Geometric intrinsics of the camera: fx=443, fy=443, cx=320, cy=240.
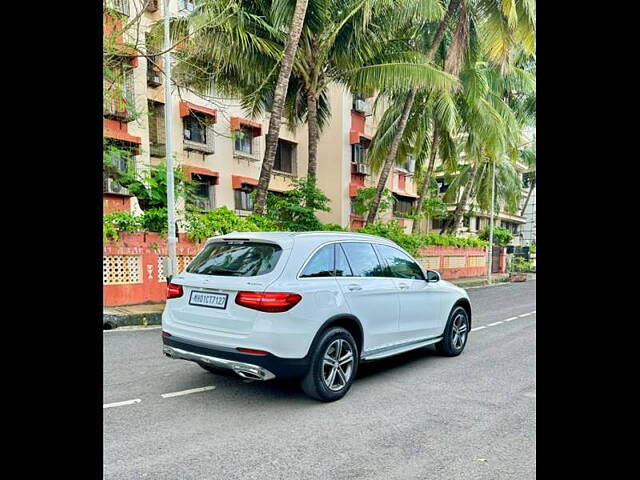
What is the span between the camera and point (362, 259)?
5.25m

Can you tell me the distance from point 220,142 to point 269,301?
16283mm

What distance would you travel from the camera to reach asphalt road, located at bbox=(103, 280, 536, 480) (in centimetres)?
324

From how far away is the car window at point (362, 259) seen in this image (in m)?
5.09

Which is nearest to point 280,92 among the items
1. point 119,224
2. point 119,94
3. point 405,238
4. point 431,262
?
point 119,94

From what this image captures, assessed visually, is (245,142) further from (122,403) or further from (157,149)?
(122,403)

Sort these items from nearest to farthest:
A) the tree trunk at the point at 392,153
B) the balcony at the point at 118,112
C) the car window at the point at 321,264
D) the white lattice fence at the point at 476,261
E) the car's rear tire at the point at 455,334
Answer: the car window at the point at 321,264 → the car's rear tire at the point at 455,334 → the balcony at the point at 118,112 → the tree trunk at the point at 392,153 → the white lattice fence at the point at 476,261

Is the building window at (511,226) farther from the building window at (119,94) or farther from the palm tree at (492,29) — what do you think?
the building window at (119,94)

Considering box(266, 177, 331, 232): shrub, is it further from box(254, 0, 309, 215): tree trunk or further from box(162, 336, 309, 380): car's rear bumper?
box(162, 336, 309, 380): car's rear bumper

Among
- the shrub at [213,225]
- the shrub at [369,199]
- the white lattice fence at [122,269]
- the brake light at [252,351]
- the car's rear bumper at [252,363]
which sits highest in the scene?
the shrub at [369,199]

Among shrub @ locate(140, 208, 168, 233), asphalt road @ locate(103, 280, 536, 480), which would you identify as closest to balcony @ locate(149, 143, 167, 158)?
shrub @ locate(140, 208, 168, 233)

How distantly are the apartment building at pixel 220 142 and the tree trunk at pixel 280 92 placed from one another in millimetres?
1943

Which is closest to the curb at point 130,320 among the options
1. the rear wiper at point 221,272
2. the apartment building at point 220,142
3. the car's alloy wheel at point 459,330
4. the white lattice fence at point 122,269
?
the white lattice fence at point 122,269
